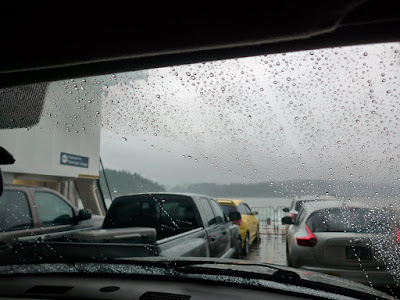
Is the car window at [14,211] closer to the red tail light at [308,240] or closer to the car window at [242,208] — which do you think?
the red tail light at [308,240]

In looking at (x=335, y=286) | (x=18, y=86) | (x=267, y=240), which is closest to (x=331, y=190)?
(x=335, y=286)

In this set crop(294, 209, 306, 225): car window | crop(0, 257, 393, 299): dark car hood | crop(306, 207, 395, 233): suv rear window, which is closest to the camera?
crop(0, 257, 393, 299): dark car hood

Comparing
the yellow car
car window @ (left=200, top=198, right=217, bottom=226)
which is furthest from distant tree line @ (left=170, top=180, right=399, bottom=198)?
the yellow car

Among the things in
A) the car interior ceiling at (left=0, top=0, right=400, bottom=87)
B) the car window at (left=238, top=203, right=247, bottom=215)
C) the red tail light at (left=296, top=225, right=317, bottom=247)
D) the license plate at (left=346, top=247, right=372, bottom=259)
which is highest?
the car interior ceiling at (left=0, top=0, right=400, bottom=87)

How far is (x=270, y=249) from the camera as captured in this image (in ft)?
21.2

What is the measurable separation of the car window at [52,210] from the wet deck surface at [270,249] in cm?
274

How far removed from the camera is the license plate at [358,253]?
3.00 m

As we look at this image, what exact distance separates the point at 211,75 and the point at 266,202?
107 centimetres

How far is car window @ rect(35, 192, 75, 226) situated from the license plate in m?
3.77

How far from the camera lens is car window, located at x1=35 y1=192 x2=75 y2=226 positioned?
539cm

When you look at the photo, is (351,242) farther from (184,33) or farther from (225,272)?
(184,33)

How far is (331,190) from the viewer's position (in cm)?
291

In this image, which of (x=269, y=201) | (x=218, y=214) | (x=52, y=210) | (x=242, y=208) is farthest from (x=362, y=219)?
(x=242, y=208)

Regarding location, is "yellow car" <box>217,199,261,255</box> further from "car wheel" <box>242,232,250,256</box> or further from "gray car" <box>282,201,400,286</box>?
"gray car" <box>282,201,400,286</box>
